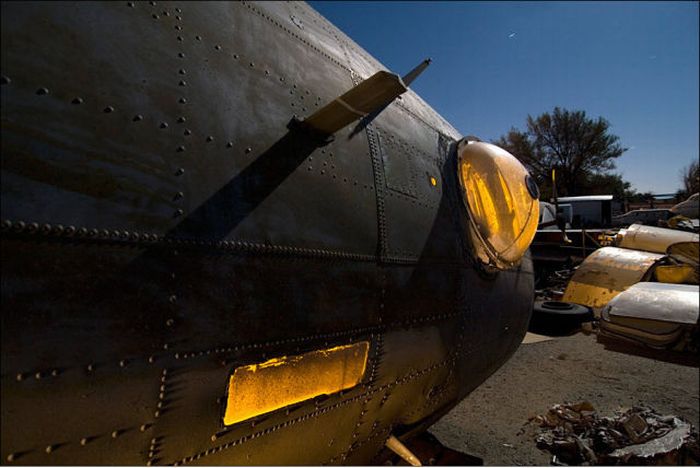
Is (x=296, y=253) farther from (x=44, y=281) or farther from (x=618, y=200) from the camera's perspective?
(x=618, y=200)

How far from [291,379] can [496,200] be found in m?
2.56

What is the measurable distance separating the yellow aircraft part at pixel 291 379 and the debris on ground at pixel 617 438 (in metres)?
3.74

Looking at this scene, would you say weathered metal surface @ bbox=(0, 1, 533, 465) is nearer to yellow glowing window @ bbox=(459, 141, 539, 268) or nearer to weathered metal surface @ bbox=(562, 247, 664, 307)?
yellow glowing window @ bbox=(459, 141, 539, 268)

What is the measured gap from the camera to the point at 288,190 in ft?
6.31

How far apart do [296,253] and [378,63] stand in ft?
7.86

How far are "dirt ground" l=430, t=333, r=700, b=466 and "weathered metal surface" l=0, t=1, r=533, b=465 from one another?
2.93 m

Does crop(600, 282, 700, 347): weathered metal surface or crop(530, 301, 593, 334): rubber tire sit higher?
crop(600, 282, 700, 347): weathered metal surface

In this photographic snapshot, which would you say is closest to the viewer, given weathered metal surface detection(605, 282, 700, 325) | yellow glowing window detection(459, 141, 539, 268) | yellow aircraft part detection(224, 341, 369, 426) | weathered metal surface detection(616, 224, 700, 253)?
yellow aircraft part detection(224, 341, 369, 426)

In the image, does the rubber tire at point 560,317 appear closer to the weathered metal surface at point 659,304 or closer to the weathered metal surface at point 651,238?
the weathered metal surface at point 651,238

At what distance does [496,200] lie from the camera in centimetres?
354

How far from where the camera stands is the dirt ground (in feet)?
15.8

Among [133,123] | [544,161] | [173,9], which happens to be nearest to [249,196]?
[133,123]

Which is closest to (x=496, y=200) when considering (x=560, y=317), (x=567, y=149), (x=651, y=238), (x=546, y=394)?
(x=546, y=394)

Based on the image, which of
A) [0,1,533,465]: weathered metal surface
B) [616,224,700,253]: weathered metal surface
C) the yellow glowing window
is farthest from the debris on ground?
[616,224,700,253]: weathered metal surface
